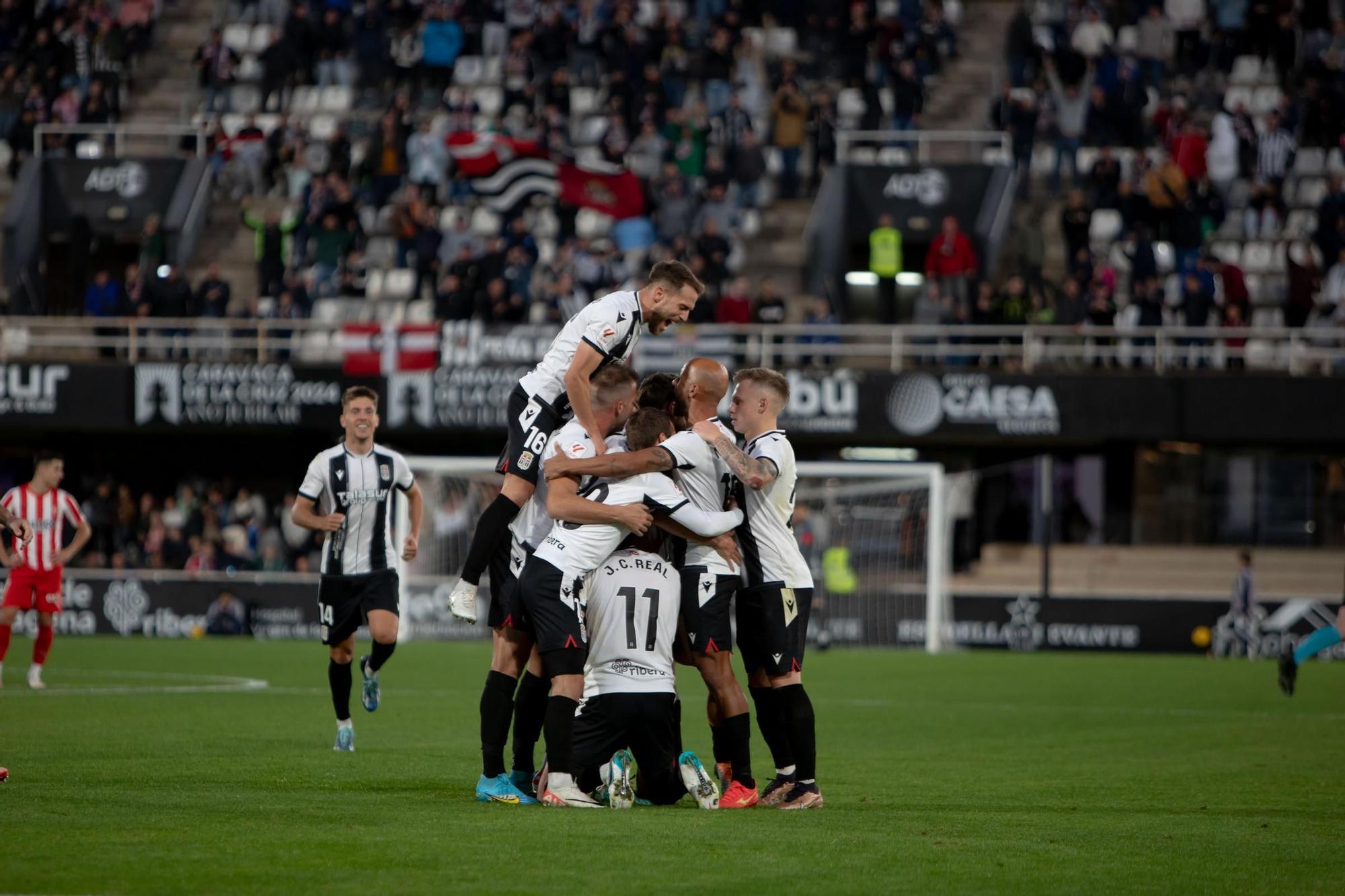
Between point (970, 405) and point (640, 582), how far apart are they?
1962 cm

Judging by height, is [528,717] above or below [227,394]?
below

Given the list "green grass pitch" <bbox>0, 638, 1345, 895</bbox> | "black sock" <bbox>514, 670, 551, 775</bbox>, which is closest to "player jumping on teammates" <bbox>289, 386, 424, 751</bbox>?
"green grass pitch" <bbox>0, 638, 1345, 895</bbox>

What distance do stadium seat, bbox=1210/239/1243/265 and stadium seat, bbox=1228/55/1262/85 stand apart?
414cm

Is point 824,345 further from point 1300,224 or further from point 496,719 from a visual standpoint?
point 496,719

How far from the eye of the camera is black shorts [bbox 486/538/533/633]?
28.6ft

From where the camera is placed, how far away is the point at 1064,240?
30047 mm

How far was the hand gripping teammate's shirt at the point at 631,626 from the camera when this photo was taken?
8.30 meters

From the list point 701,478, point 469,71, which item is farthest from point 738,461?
point 469,71

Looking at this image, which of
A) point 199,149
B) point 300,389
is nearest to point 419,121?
point 199,149

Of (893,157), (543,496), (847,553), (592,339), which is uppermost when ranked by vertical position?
(893,157)

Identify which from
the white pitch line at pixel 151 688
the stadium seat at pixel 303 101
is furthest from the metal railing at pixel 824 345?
the white pitch line at pixel 151 688

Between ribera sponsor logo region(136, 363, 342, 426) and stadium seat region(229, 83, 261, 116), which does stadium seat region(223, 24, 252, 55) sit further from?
ribera sponsor logo region(136, 363, 342, 426)

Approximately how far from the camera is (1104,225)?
29781mm

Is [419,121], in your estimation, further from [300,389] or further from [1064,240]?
[1064,240]
